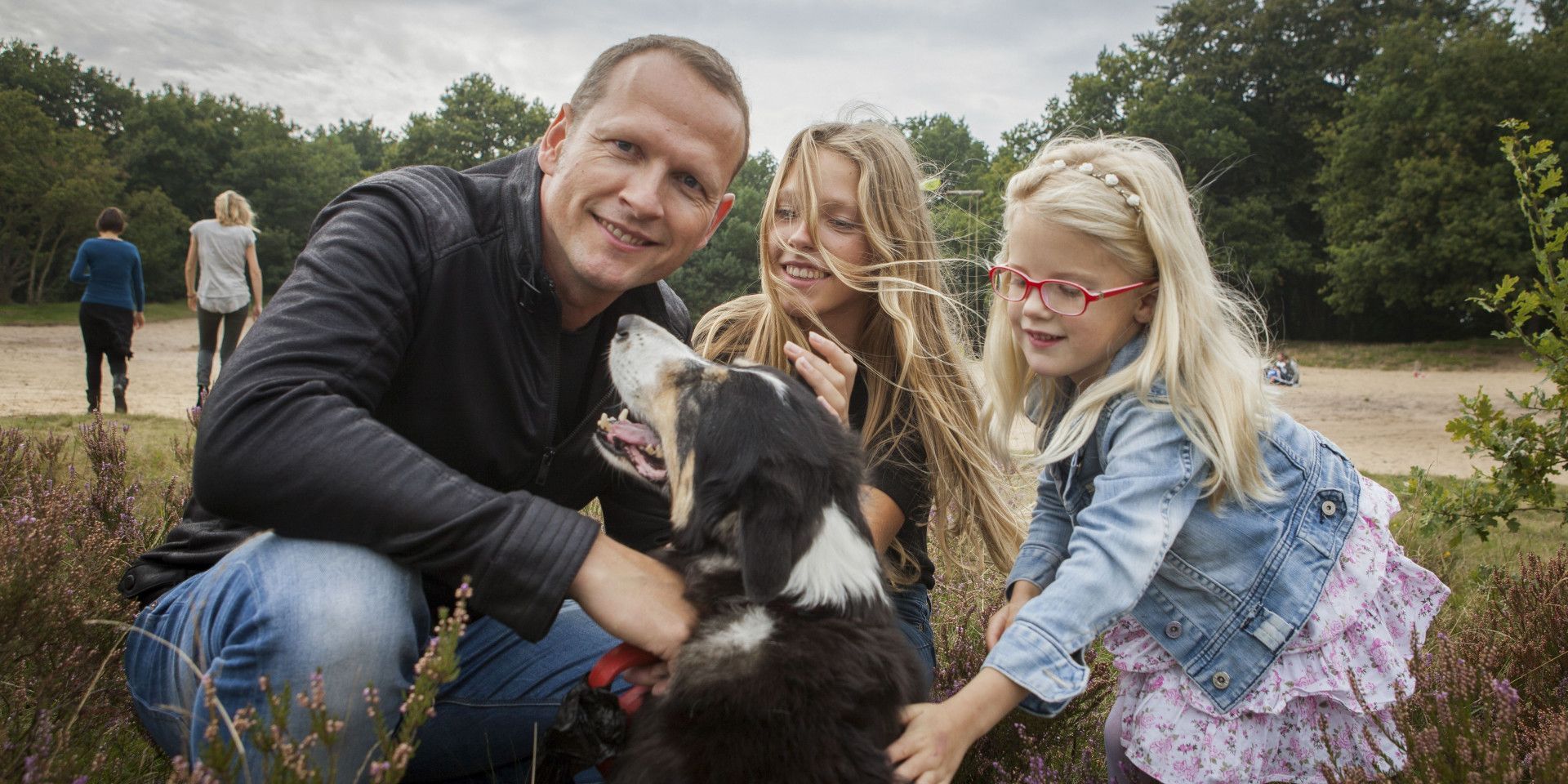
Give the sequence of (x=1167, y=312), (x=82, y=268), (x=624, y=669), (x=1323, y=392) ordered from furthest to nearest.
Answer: (x=1323, y=392), (x=82, y=268), (x=1167, y=312), (x=624, y=669)

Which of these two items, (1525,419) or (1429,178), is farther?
(1429,178)

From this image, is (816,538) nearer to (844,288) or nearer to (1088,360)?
(1088,360)

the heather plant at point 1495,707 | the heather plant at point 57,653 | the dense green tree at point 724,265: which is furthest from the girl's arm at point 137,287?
the dense green tree at point 724,265

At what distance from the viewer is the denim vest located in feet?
8.21

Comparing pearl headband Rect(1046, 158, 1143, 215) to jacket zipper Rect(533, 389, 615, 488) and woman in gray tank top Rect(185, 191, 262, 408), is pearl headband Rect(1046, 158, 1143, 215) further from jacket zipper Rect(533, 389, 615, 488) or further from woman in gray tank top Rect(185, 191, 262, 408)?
woman in gray tank top Rect(185, 191, 262, 408)

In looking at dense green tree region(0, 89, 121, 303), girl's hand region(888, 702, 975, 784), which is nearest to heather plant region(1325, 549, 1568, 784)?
girl's hand region(888, 702, 975, 784)

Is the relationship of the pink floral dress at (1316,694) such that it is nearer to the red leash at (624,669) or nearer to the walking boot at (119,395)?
the red leash at (624,669)

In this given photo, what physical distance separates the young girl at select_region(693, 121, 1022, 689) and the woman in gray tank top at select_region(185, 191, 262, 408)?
9.99 metres

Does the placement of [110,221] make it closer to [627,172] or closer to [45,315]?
[627,172]

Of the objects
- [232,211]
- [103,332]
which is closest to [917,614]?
[103,332]

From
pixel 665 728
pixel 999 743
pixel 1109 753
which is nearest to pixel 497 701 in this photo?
pixel 665 728

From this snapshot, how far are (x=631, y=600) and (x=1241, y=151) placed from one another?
51.3 metres

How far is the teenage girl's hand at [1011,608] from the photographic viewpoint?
302 centimetres

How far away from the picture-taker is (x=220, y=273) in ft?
38.2
